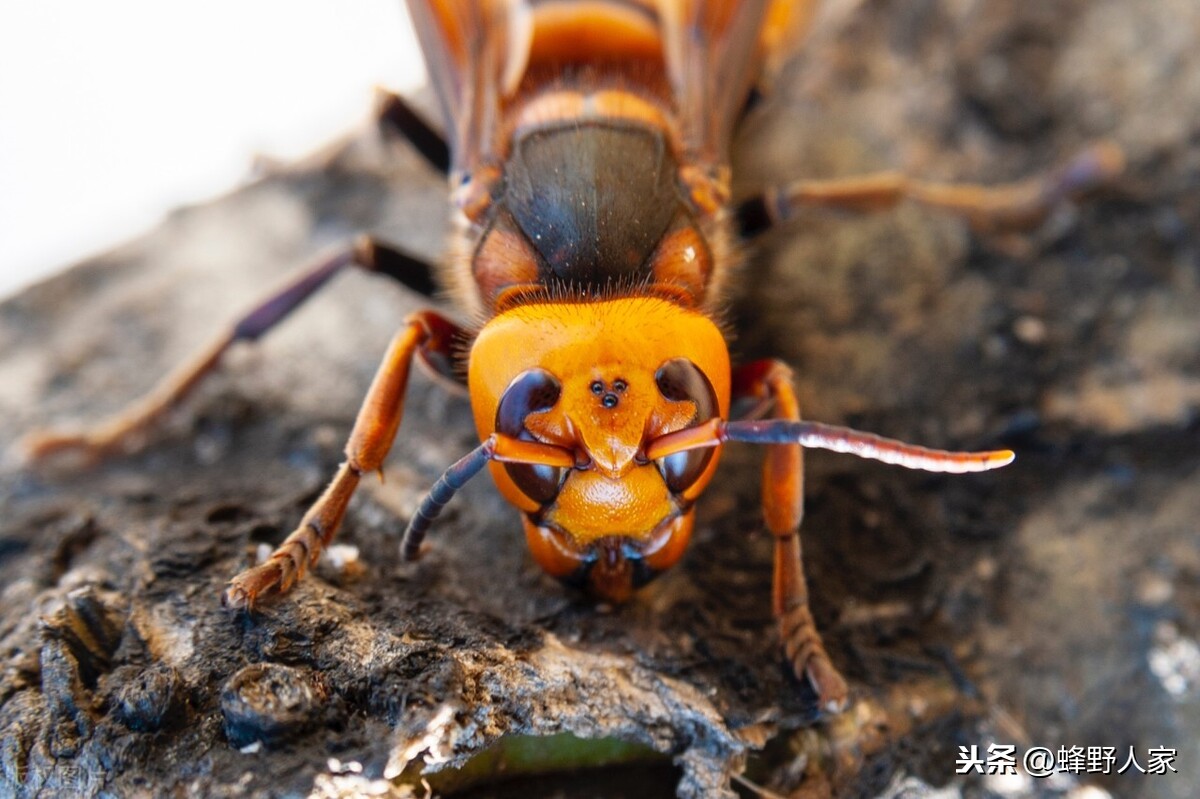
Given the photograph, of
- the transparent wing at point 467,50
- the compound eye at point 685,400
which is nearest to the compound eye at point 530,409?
the compound eye at point 685,400

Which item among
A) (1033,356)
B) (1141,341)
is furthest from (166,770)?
(1141,341)

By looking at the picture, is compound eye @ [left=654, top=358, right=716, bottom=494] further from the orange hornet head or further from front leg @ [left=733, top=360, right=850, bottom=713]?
front leg @ [left=733, top=360, right=850, bottom=713]

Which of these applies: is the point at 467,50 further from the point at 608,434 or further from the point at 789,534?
the point at 789,534

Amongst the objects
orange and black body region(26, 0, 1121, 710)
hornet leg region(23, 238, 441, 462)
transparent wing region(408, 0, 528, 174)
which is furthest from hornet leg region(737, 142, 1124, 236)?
hornet leg region(23, 238, 441, 462)

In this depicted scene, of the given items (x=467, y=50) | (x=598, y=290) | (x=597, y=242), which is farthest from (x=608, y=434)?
(x=467, y=50)

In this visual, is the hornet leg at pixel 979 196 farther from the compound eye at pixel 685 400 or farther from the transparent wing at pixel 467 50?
the compound eye at pixel 685 400
